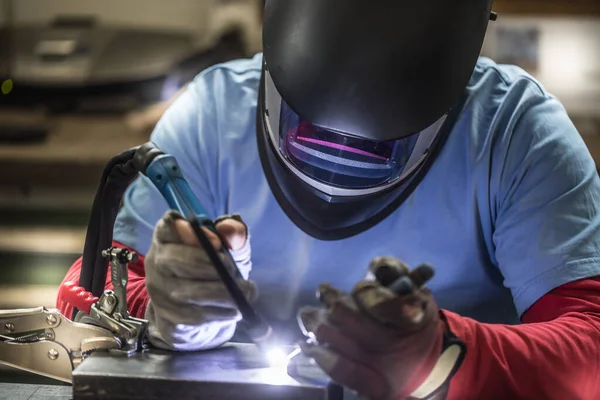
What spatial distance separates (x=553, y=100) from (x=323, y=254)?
1.13 ft

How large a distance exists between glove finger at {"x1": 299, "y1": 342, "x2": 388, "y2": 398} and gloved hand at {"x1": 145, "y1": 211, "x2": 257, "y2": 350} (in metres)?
0.09

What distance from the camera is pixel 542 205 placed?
3.07 feet

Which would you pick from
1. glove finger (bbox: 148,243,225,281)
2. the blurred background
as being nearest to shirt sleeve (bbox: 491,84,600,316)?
glove finger (bbox: 148,243,225,281)

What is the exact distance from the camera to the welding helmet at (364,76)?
778 millimetres

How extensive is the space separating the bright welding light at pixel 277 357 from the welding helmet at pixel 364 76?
198mm

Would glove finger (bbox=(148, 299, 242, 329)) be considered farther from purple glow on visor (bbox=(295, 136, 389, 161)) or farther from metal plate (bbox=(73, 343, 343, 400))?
purple glow on visor (bbox=(295, 136, 389, 161))

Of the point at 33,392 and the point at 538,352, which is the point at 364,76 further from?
the point at 33,392

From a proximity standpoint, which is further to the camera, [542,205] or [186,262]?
[542,205]

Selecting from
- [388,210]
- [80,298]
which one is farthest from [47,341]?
[388,210]

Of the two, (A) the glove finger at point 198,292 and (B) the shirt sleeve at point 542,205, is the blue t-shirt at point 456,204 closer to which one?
(B) the shirt sleeve at point 542,205

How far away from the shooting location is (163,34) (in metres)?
2.54

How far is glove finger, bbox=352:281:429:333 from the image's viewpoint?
631mm

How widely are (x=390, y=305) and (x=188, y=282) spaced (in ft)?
0.64

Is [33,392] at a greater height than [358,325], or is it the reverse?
[358,325]
